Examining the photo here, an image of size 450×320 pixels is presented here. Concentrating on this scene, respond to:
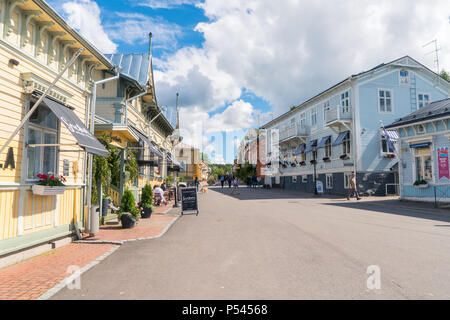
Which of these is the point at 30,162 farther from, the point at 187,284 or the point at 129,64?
the point at 129,64

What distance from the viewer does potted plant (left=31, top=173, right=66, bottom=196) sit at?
6.49 metres

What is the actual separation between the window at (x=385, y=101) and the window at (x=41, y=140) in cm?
2548

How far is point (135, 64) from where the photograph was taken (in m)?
19.0

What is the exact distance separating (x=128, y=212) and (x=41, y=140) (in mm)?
4155

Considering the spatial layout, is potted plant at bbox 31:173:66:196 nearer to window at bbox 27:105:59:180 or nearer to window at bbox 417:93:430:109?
window at bbox 27:105:59:180

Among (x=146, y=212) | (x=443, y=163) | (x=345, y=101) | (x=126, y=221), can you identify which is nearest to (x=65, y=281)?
(x=126, y=221)

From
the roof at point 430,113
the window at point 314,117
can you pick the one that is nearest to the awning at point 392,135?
the roof at point 430,113

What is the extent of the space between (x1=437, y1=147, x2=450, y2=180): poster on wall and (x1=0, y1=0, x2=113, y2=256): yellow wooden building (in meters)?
18.0

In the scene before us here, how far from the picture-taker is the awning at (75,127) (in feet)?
21.5

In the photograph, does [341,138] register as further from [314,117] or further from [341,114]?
[314,117]

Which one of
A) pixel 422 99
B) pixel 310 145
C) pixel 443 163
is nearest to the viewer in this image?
pixel 443 163

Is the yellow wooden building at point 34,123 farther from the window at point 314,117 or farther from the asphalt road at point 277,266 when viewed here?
the window at point 314,117

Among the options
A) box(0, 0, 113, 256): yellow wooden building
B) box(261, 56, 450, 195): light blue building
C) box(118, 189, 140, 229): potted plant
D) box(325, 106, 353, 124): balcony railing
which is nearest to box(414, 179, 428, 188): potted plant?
box(261, 56, 450, 195): light blue building

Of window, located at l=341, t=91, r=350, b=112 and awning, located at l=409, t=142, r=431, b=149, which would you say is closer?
awning, located at l=409, t=142, r=431, b=149
